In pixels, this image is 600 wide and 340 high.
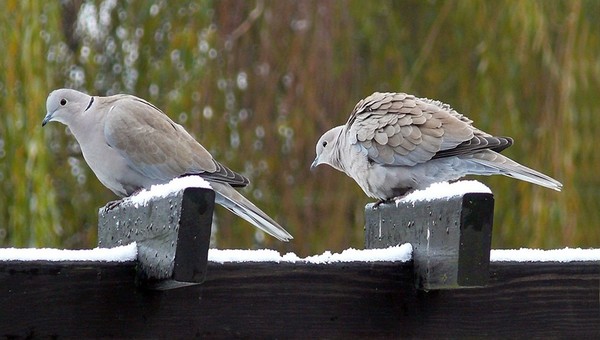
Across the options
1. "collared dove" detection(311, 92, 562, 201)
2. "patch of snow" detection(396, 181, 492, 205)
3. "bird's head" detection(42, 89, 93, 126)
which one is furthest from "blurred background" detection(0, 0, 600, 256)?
"patch of snow" detection(396, 181, 492, 205)

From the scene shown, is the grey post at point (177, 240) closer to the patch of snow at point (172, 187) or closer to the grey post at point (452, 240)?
the patch of snow at point (172, 187)

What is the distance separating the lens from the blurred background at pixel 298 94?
11.9 ft

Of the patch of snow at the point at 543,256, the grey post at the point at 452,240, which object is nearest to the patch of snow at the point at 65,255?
the grey post at the point at 452,240

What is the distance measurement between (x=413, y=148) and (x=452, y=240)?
4.25 ft

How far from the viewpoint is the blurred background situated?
11.9 ft

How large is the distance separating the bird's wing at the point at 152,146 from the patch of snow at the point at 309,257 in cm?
106

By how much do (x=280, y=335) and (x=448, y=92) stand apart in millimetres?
2856

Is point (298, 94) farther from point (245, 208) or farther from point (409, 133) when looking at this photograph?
point (245, 208)

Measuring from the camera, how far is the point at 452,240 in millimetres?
1272

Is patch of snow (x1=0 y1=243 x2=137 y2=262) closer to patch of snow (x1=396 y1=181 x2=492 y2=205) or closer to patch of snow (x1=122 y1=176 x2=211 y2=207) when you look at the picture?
patch of snow (x1=122 y1=176 x2=211 y2=207)

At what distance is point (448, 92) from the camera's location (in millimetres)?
3992

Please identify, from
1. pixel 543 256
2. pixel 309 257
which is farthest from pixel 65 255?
pixel 543 256

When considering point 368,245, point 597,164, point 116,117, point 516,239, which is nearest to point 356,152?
point 116,117

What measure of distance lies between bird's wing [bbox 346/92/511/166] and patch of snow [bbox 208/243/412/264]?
1109mm
